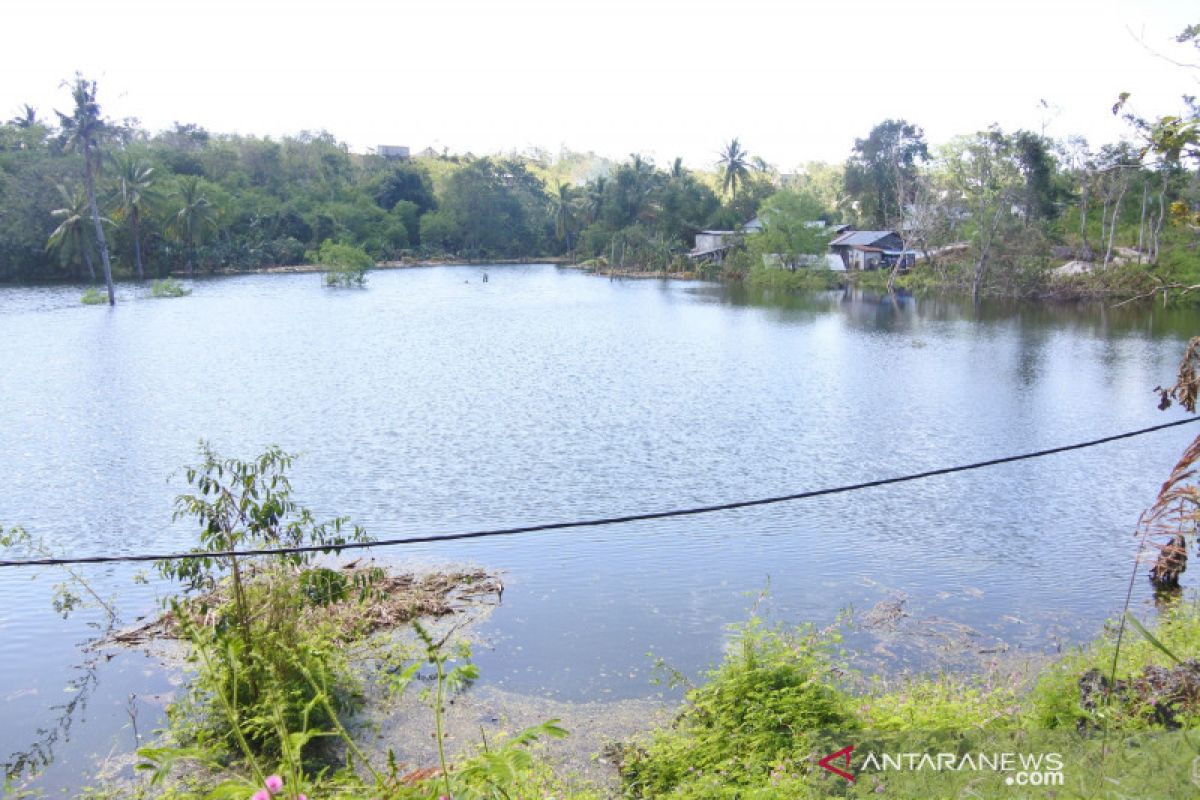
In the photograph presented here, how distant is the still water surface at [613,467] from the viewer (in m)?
8.52

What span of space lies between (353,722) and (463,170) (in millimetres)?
71653

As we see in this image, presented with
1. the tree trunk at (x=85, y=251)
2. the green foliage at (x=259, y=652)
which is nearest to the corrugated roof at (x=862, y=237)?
the tree trunk at (x=85, y=251)

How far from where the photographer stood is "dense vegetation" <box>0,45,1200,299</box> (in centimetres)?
4266

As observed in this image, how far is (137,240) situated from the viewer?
5216cm

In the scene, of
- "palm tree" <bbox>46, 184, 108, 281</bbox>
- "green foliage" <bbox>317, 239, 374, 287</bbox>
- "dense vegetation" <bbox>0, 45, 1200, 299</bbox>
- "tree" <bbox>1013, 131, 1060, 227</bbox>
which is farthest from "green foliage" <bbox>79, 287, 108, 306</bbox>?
"tree" <bbox>1013, 131, 1060, 227</bbox>

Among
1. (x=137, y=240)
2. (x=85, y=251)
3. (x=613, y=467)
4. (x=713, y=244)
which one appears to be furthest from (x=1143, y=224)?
(x=85, y=251)

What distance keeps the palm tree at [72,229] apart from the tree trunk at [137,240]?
298 cm

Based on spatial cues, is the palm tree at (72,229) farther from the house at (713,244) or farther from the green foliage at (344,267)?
the house at (713,244)

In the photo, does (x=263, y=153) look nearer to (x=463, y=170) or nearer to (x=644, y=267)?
(x=463, y=170)

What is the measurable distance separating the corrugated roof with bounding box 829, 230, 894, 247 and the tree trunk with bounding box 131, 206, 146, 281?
40016 mm

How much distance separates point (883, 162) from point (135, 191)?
45723 millimetres

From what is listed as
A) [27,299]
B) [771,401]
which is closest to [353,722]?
[771,401]

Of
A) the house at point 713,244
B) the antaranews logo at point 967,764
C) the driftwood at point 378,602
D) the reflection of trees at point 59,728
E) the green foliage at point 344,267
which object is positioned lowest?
the reflection of trees at point 59,728

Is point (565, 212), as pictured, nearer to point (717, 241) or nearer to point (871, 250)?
point (717, 241)
